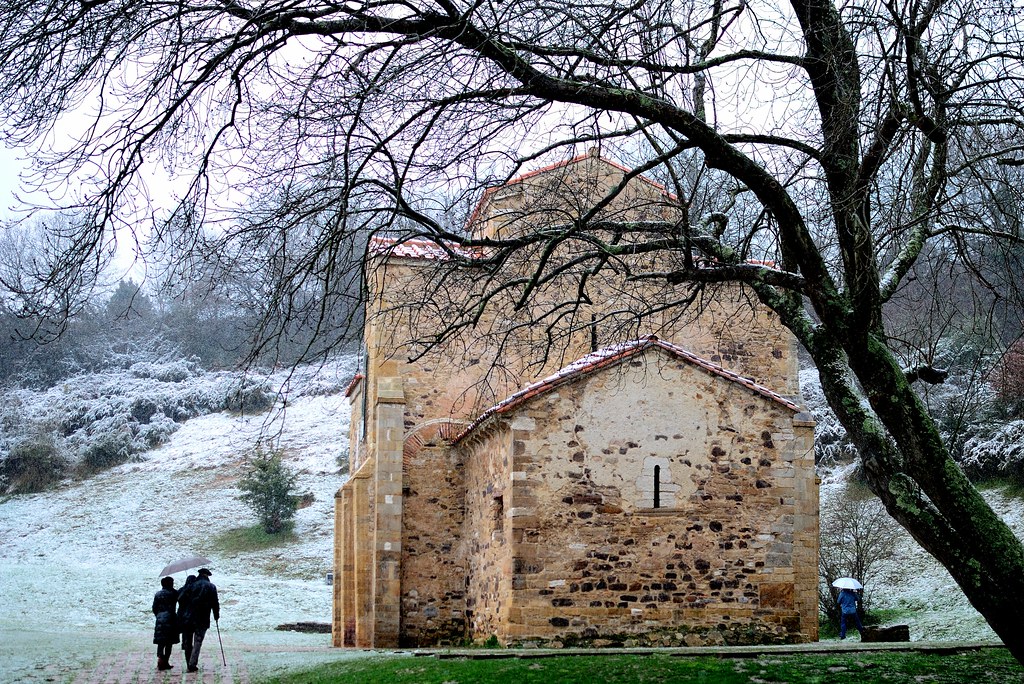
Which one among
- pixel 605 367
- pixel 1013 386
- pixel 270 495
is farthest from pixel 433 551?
pixel 270 495

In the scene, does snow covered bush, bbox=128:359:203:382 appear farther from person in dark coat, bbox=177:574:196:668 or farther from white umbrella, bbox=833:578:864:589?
person in dark coat, bbox=177:574:196:668

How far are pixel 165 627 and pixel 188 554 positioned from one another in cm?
2646

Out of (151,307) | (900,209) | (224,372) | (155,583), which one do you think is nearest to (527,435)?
(900,209)

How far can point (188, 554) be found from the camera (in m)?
39.9

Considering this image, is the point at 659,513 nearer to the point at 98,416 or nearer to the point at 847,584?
the point at 847,584

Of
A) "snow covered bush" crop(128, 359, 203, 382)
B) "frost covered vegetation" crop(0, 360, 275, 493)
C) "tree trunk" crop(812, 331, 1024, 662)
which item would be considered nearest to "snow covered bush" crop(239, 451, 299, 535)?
"frost covered vegetation" crop(0, 360, 275, 493)

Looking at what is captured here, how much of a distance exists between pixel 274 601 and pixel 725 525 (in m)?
19.5

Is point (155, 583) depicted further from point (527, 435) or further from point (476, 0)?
point (476, 0)

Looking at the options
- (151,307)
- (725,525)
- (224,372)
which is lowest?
(725,525)

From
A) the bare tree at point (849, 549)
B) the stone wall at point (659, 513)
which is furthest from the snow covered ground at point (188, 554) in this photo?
the stone wall at point (659, 513)

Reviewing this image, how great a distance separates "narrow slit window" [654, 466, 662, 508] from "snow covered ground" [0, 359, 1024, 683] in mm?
5153

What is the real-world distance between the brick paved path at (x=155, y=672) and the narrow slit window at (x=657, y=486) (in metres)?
6.15

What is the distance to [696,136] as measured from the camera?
9133 mm

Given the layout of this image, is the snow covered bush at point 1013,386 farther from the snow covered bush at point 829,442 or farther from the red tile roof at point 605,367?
the red tile roof at point 605,367
